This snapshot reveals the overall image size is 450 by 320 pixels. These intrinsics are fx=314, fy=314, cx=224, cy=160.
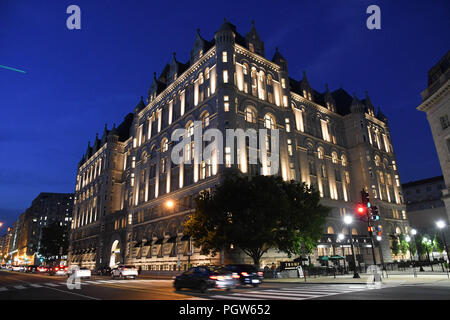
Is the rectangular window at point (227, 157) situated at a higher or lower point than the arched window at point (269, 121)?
lower

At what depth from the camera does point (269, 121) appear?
5028 cm

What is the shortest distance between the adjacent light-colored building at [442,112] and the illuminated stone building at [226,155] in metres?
19.6

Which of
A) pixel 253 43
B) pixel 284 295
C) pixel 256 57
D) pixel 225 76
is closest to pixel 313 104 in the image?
pixel 256 57

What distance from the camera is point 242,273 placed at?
22562mm

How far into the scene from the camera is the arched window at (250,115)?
154 ft

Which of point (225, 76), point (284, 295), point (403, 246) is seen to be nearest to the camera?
point (284, 295)

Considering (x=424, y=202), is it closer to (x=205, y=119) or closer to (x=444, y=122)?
(x=444, y=122)

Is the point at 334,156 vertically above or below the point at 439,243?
above

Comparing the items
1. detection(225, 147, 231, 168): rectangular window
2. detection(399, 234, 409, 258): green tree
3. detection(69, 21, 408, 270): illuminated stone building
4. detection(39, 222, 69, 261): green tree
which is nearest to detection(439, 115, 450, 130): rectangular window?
detection(69, 21, 408, 270): illuminated stone building

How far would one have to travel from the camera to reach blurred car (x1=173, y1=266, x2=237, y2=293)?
17625 millimetres

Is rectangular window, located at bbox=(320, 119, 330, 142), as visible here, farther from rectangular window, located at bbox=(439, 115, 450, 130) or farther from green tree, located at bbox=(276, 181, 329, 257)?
green tree, located at bbox=(276, 181, 329, 257)

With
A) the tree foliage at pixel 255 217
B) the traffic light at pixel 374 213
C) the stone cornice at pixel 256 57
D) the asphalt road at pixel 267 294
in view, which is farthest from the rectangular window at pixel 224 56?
the asphalt road at pixel 267 294

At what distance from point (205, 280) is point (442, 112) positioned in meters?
32.5

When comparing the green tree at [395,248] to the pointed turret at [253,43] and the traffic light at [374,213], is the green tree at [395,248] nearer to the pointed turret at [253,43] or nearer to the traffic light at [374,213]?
the pointed turret at [253,43]
